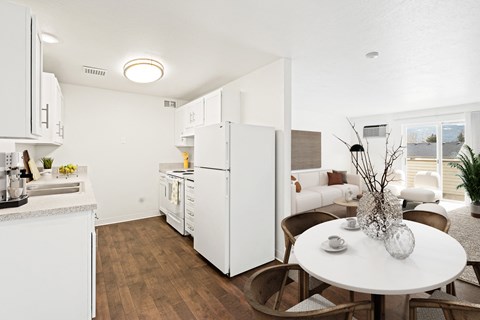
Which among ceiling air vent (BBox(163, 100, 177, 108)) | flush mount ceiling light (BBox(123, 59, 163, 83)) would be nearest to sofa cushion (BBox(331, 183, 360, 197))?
ceiling air vent (BBox(163, 100, 177, 108))

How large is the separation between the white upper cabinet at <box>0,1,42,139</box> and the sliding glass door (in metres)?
7.68

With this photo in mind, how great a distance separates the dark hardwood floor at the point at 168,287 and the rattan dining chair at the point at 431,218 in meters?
0.70

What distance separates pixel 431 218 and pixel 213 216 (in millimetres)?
2047

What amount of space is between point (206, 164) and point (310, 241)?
159 cm

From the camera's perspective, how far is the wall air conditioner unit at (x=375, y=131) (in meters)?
6.66

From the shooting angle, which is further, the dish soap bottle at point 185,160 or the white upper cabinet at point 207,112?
the dish soap bottle at point 185,160

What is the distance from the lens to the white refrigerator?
243 centimetres

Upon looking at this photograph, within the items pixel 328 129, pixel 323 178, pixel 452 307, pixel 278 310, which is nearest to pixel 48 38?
pixel 278 310

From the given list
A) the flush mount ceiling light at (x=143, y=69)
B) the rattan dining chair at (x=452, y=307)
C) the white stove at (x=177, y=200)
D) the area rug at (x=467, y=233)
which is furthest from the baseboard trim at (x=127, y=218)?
the area rug at (x=467, y=233)

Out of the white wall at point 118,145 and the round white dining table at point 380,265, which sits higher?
the white wall at point 118,145

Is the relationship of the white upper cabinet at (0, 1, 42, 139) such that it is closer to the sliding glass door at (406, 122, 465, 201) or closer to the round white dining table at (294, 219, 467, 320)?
the round white dining table at (294, 219, 467, 320)

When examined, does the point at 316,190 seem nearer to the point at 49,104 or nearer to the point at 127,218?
the point at 127,218

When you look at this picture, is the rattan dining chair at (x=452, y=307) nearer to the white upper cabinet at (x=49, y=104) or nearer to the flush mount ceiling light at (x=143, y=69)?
the flush mount ceiling light at (x=143, y=69)

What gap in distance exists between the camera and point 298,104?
17.8 feet
